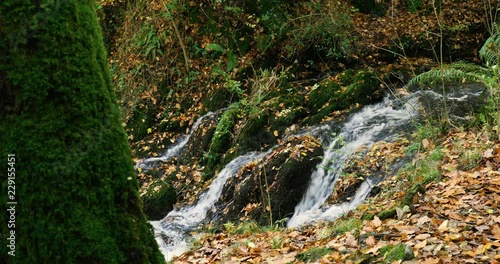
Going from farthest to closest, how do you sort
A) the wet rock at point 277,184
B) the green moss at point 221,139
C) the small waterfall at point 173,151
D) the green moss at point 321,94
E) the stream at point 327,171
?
1. the small waterfall at point 173,151
2. the green moss at point 221,139
3. the green moss at point 321,94
4. the wet rock at point 277,184
5. the stream at point 327,171

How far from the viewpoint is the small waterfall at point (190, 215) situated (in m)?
8.25

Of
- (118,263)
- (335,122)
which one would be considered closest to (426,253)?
(118,263)

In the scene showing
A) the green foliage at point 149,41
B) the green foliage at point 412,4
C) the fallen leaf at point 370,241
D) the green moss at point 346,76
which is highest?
the green foliage at point 149,41

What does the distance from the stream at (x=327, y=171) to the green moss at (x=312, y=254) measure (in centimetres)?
250

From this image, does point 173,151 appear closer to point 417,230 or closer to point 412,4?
point 412,4

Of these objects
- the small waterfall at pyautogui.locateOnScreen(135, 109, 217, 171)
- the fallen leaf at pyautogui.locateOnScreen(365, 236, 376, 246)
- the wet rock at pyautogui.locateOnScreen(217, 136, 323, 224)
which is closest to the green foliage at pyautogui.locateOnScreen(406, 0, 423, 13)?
the small waterfall at pyautogui.locateOnScreen(135, 109, 217, 171)

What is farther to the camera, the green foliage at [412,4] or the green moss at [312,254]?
the green foliage at [412,4]

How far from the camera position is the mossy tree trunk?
2316mm

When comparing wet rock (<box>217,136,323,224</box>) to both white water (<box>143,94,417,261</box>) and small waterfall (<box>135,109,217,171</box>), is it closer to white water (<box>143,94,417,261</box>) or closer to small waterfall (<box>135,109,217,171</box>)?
white water (<box>143,94,417,261</box>)

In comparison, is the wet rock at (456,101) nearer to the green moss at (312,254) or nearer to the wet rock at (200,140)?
the green moss at (312,254)

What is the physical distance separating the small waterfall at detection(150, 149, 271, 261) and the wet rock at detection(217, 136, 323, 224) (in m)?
0.58

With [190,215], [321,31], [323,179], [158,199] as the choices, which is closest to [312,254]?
[323,179]

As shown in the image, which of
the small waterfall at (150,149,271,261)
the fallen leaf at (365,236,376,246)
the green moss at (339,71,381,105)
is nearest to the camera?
the fallen leaf at (365,236,376,246)

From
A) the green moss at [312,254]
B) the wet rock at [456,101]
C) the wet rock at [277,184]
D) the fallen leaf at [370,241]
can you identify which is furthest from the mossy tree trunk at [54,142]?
the wet rock at [456,101]
